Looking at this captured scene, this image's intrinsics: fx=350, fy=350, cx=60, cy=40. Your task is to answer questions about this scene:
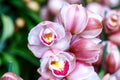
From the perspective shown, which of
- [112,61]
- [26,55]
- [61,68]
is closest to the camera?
[61,68]

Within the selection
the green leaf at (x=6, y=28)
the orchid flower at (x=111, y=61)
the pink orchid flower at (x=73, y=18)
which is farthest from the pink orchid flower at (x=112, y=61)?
the green leaf at (x=6, y=28)

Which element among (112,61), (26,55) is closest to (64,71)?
(112,61)

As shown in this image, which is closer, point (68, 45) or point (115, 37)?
point (68, 45)

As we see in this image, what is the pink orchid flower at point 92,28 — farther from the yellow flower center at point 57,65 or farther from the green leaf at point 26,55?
the green leaf at point 26,55

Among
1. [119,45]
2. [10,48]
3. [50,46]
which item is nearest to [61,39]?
[50,46]

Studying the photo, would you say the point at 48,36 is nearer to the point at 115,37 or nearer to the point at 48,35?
the point at 48,35

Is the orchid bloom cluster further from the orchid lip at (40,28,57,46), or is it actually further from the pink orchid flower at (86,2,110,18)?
the pink orchid flower at (86,2,110,18)
